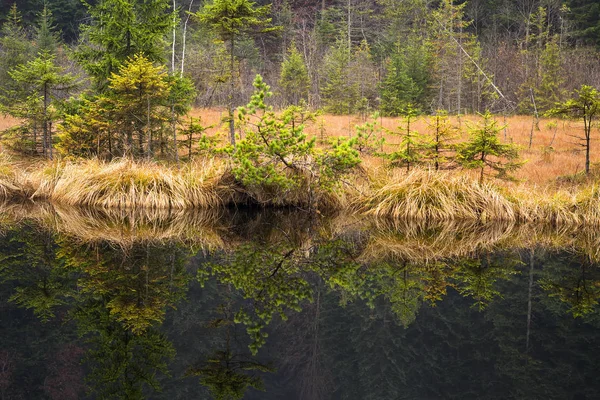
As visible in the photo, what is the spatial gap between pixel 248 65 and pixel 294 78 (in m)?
10.3

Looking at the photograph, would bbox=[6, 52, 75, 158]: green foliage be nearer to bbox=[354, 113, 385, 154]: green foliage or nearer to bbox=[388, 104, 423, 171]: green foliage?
bbox=[354, 113, 385, 154]: green foliage

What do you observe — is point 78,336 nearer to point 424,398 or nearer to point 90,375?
point 90,375

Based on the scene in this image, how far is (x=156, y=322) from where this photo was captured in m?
5.07

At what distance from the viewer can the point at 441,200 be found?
11031 millimetres

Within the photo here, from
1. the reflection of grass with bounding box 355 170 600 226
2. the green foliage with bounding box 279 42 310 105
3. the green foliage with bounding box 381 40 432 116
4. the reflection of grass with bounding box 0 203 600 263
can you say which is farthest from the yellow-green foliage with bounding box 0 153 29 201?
the green foliage with bounding box 381 40 432 116

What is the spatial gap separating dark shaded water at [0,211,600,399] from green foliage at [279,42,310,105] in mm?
20835

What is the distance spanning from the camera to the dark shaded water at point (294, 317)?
13.4ft

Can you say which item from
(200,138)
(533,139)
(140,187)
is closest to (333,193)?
(200,138)

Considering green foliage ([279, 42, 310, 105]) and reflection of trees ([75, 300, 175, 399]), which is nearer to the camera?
reflection of trees ([75, 300, 175, 399])

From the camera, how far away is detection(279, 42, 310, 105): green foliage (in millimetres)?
28500

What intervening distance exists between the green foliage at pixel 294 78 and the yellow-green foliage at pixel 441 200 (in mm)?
17470

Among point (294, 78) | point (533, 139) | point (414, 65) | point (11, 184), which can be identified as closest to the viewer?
point (11, 184)

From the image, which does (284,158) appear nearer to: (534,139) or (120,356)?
(120,356)

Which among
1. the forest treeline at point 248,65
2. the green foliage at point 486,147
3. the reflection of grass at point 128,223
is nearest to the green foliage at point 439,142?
the green foliage at point 486,147
